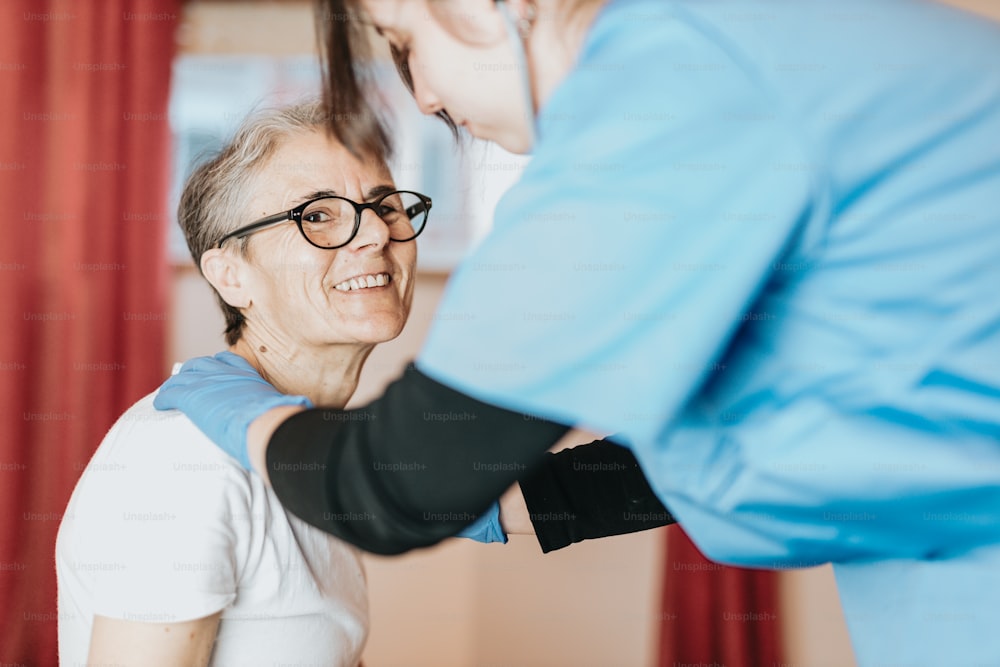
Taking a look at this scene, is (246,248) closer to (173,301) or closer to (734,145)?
(734,145)

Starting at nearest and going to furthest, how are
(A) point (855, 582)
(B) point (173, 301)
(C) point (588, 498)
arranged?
1. (A) point (855, 582)
2. (C) point (588, 498)
3. (B) point (173, 301)

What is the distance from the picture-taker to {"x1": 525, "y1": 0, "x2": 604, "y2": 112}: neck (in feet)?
2.25

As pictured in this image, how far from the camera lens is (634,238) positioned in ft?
1.86

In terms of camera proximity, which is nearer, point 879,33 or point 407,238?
point 879,33

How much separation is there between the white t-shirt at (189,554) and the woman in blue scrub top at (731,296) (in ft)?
1.19


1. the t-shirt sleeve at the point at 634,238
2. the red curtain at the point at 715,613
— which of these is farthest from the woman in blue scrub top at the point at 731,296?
the red curtain at the point at 715,613

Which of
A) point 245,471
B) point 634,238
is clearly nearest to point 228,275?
point 245,471

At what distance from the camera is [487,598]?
2777 mm

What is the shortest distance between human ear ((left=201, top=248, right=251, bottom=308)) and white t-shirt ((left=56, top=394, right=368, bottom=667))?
0.73 feet

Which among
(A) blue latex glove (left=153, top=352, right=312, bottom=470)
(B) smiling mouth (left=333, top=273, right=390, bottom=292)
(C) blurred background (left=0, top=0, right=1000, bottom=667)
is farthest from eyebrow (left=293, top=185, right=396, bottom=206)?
(C) blurred background (left=0, top=0, right=1000, bottom=667)

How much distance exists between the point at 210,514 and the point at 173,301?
5.83 ft

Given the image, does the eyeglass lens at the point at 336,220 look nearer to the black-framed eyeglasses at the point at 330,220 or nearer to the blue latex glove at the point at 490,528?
the black-framed eyeglasses at the point at 330,220

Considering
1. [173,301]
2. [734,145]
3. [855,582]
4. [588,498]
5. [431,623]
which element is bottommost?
[431,623]

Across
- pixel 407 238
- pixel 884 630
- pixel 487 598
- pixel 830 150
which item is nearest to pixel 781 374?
pixel 830 150
